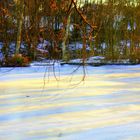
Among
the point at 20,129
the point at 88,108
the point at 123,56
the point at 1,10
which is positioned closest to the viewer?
the point at 1,10

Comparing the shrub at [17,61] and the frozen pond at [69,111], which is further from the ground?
the shrub at [17,61]

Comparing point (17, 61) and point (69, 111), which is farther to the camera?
point (17, 61)

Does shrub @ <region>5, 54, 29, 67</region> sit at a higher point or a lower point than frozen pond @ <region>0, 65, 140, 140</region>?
higher

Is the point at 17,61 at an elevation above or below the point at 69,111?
above

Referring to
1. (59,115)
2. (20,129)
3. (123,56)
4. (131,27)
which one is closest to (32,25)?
(20,129)

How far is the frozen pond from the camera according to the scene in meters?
Answer: 5.21

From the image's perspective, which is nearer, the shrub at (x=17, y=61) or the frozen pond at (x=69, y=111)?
the frozen pond at (x=69, y=111)

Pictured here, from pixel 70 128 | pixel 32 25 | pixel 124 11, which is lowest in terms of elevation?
pixel 70 128

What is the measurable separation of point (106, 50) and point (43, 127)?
16810 millimetres

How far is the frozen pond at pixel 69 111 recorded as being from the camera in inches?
205

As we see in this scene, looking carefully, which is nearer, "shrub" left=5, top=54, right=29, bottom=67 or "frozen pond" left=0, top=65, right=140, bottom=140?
"frozen pond" left=0, top=65, right=140, bottom=140

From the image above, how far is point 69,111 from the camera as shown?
676 cm

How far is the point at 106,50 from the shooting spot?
22.1m

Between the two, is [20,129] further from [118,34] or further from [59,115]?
[118,34]
